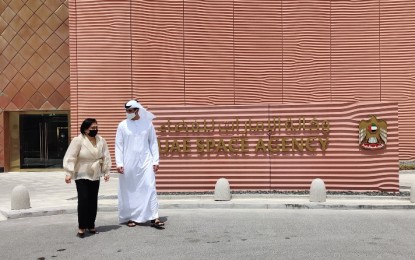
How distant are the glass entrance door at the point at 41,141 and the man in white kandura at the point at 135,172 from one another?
586 inches

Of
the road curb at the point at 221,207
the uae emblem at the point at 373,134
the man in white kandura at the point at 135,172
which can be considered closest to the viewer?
the man in white kandura at the point at 135,172

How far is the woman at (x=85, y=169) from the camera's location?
7.15 m

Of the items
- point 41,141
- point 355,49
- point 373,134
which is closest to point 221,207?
point 373,134

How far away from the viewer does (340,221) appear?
8297 mm

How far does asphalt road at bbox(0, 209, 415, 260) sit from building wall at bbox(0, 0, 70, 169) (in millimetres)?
13144

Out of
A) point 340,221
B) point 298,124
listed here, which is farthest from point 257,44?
point 340,221

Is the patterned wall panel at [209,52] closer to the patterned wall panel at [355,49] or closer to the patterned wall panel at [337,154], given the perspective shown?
the patterned wall panel at [355,49]

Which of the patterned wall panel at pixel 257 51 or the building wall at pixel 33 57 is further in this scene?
the building wall at pixel 33 57

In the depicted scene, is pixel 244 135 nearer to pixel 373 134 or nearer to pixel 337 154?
pixel 337 154

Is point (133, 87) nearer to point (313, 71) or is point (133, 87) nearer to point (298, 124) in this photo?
point (313, 71)

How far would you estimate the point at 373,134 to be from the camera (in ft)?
38.4

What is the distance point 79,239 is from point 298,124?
706cm

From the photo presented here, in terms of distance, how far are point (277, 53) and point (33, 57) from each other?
11.6 m

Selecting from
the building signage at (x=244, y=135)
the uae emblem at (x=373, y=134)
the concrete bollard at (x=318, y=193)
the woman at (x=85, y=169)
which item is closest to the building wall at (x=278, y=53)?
the building signage at (x=244, y=135)
